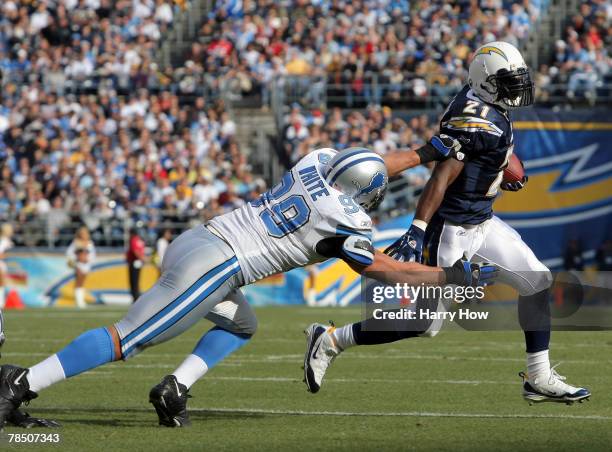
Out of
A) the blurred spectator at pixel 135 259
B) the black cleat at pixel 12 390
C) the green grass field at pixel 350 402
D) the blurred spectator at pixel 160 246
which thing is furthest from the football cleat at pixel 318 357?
the blurred spectator at pixel 160 246

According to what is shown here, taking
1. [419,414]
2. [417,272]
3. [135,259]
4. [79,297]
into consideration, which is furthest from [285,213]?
[79,297]

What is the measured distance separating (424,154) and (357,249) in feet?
3.29

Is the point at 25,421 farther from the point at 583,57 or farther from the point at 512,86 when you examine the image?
the point at 583,57

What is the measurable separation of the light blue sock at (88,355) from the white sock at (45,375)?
3 cm

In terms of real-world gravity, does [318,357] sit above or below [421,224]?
below

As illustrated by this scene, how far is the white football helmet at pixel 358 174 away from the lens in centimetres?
572

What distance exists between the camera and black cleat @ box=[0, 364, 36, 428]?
217 inches

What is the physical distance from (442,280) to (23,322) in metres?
9.03

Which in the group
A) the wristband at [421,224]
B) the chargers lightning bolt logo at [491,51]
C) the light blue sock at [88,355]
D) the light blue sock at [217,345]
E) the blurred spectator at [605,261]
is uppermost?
the chargers lightning bolt logo at [491,51]

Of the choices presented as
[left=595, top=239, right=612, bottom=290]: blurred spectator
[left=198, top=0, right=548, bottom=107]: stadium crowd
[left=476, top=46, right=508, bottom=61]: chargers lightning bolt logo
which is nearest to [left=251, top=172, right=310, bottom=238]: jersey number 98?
[left=476, top=46, right=508, bottom=61]: chargers lightning bolt logo

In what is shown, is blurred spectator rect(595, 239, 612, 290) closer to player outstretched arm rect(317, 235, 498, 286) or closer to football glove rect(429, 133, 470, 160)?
football glove rect(429, 133, 470, 160)

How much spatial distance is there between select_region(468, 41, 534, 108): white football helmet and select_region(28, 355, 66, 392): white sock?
9.46 feet

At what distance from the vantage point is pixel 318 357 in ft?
22.5

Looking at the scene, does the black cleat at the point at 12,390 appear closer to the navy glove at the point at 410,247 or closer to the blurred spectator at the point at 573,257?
the navy glove at the point at 410,247
